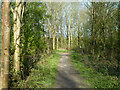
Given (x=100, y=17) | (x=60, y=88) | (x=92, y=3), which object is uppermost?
(x=92, y=3)

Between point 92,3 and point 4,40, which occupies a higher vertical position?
point 92,3

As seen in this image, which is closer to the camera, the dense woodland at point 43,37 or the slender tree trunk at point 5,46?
the slender tree trunk at point 5,46

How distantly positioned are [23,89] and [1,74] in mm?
2187

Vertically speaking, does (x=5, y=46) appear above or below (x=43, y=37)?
below

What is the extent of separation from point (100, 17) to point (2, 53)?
12.9m

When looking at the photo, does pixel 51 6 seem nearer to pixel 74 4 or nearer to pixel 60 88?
pixel 74 4

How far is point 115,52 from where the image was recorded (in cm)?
1358

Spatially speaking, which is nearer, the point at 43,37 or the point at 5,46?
the point at 5,46

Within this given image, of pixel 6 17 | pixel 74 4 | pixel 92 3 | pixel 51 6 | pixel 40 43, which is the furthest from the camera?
pixel 74 4

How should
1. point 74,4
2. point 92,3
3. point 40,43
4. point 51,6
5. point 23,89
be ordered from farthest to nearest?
1. point 74,4
2. point 51,6
3. point 92,3
4. point 40,43
5. point 23,89

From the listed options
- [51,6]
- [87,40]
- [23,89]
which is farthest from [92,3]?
[23,89]

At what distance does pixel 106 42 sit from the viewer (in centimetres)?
1441

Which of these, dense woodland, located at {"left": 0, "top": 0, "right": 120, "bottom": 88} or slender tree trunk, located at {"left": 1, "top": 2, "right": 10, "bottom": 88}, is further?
dense woodland, located at {"left": 0, "top": 0, "right": 120, "bottom": 88}

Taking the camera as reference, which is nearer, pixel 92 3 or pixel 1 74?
pixel 1 74
